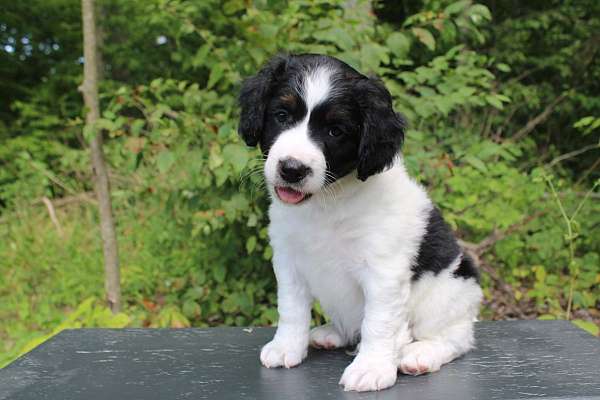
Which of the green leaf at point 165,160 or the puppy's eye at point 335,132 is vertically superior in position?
the green leaf at point 165,160

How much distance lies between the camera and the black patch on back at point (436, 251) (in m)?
2.55

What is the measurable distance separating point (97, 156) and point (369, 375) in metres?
2.99

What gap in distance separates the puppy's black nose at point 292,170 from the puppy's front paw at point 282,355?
0.80 meters

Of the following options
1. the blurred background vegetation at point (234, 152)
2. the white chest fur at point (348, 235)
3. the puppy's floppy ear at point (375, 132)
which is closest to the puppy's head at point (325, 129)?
the puppy's floppy ear at point (375, 132)

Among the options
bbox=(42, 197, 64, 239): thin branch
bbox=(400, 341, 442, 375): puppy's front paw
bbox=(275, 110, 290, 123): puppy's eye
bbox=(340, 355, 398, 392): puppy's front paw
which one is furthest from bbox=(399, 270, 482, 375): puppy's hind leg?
bbox=(42, 197, 64, 239): thin branch

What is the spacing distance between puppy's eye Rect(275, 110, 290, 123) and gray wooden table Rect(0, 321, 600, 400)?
1.01 m

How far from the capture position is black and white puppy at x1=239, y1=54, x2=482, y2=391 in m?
2.24

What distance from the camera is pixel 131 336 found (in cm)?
312

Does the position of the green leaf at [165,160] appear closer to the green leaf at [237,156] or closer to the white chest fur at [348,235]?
the green leaf at [237,156]

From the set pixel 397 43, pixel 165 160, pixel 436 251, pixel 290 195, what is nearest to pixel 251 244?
pixel 165 160

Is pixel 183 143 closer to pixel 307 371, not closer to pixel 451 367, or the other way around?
pixel 307 371

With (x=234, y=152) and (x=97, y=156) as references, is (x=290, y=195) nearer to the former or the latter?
(x=234, y=152)

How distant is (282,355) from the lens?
2.57 meters

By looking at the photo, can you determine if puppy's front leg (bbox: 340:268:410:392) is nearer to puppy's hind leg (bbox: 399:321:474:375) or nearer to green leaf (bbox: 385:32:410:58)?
puppy's hind leg (bbox: 399:321:474:375)
